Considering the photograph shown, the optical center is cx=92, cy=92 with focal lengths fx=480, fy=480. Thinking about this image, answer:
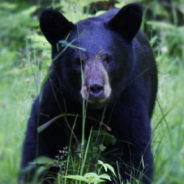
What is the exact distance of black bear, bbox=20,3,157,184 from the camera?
4.16 metres

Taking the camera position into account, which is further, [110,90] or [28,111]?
[28,111]

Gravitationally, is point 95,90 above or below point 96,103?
above

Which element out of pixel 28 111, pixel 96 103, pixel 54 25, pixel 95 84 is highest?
pixel 54 25

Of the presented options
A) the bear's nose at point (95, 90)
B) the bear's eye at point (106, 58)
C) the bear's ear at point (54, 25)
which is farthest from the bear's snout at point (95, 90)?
the bear's ear at point (54, 25)

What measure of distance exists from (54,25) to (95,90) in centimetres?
87

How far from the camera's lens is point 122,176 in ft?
14.0

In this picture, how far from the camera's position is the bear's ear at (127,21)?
14.2 feet

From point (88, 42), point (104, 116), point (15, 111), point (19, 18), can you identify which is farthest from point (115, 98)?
point (19, 18)

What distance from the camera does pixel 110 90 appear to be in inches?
157

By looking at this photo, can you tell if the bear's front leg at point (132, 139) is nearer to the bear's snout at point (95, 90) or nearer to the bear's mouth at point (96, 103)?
the bear's mouth at point (96, 103)

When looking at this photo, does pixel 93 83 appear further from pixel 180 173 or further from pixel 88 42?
pixel 180 173

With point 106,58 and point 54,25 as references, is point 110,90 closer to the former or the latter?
point 106,58

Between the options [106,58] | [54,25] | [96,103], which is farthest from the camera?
[54,25]

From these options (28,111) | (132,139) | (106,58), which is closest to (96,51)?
(106,58)
